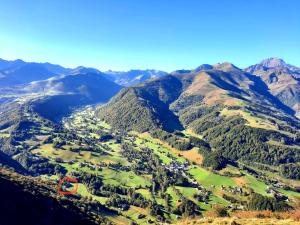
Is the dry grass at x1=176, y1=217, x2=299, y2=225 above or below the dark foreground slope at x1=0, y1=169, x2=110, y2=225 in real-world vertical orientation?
above

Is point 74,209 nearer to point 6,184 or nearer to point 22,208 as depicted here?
point 22,208

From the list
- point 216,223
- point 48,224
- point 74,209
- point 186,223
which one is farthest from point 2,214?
point 216,223

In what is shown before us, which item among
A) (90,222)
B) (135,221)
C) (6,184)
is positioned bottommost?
(135,221)

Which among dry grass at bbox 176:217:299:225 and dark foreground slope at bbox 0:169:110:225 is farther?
dark foreground slope at bbox 0:169:110:225

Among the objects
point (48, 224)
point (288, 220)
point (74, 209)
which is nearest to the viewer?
point (288, 220)

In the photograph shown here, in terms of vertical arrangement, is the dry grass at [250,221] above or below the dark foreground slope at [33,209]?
above

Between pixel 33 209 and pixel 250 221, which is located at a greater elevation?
pixel 250 221

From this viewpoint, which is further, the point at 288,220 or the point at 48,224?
the point at 48,224

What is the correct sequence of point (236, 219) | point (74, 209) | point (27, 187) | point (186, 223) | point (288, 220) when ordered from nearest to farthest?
point (288, 220)
point (236, 219)
point (186, 223)
point (74, 209)
point (27, 187)

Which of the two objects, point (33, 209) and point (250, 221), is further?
point (33, 209)

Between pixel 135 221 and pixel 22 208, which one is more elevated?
pixel 22 208

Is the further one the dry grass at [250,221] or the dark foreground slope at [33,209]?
the dark foreground slope at [33,209]
